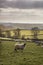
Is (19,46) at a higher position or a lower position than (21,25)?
lower

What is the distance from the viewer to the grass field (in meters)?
2.22

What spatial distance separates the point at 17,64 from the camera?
220 centimetres

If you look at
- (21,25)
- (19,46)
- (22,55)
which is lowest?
(22,55)

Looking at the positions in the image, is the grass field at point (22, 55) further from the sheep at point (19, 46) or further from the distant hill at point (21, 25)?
the distant hill at point (21, 25)

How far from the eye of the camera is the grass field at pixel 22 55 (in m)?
2.22

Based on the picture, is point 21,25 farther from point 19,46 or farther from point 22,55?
point 22,55

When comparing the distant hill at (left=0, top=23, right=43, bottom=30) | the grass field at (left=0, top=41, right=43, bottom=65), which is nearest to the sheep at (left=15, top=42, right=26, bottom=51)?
the grass field at (left=0, top=41, right=43, bottom=65)

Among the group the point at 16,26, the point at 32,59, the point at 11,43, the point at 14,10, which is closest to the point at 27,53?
the point at 32,59

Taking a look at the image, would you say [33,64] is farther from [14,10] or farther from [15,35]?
[14,10]

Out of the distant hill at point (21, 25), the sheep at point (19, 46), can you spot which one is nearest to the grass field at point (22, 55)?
the sheep at point (19, 46)

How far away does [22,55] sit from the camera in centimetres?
224

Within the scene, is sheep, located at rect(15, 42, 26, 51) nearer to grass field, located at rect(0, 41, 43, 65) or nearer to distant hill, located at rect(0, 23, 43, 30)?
grass field, located at rect(0, 41, 43, 65)

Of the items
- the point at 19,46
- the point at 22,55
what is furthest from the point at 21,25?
the point at 22,55

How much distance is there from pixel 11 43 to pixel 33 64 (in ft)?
1.30
